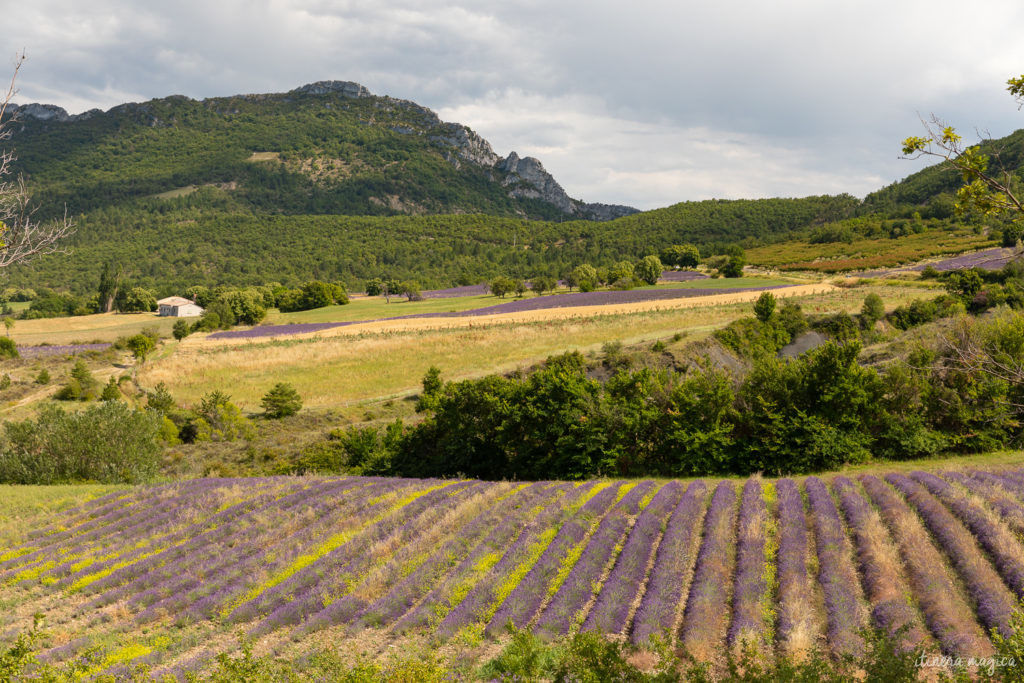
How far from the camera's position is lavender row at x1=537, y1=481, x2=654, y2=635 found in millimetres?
11023

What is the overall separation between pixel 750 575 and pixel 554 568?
4.35m

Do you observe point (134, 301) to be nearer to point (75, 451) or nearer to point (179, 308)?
point (179, 308)

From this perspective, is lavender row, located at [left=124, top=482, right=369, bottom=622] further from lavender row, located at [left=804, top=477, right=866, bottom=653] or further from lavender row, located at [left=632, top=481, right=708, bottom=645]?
lavender row, located at [left=804, top=477, right=866, bottom=653]

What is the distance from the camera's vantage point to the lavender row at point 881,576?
9.53m

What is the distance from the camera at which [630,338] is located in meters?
51.6

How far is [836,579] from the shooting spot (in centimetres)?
1174

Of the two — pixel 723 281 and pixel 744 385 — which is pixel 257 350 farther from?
pixel 723 281

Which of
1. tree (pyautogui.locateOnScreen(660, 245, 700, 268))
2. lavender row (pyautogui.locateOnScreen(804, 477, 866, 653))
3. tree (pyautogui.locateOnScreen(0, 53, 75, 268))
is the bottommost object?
lavender row (pyautogui.locateOnScreen(804, 477, 866, 653))

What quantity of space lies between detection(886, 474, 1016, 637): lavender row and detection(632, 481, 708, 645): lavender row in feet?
16.5

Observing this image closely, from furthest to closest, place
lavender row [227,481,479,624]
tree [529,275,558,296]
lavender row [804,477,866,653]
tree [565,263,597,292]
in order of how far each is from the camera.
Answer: tree [529,275,558,296]
tree [565,263,597,292]
lavender row [227,481,479,624]
lavender row [804,477,866,653]

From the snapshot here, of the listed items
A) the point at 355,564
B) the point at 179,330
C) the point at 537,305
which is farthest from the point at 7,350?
the point at 355,564

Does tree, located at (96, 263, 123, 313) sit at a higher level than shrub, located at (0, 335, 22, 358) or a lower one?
higher

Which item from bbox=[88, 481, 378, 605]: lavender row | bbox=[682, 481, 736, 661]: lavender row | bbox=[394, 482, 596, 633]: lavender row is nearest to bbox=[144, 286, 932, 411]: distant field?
bbox=[88, 481, 378, 605]: lavender row

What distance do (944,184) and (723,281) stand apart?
101453mm
